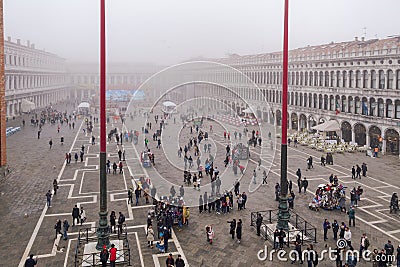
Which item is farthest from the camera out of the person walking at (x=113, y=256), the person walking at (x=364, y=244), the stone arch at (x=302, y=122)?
the stone arch at (x=302, y=122)

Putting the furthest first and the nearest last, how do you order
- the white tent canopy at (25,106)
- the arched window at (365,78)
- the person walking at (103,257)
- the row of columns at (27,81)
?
the white tent canopy at (25,106)
the row of columns at (27,81)
the arched window at (365,78)
the person walking at (103,257)

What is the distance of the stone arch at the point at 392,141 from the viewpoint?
40.2 meters

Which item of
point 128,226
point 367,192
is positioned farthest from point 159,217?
point 367,192

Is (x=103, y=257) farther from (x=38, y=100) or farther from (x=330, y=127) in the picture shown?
(x=38, y=100)

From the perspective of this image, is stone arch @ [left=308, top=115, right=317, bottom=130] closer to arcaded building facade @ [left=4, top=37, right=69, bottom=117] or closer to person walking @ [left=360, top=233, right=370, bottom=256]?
person walking @ [left=360, top=233, right=370, bottom=256]

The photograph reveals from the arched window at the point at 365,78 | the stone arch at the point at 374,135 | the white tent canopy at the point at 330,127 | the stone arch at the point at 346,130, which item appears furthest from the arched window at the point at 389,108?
the white tent canopy at the point at 330,127

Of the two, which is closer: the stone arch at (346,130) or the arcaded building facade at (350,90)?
the arcaded building facade at (350,90)

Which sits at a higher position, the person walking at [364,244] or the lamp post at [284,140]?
the lamp post at [284,140]

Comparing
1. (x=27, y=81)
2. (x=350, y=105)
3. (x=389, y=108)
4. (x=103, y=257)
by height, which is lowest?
(x=103, y=257)

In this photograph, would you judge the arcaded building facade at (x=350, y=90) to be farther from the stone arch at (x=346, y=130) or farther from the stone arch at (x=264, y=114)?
the stone arch at (x=264, y=114)

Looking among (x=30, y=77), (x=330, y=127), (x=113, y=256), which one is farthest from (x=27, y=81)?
(x=113, y=256)

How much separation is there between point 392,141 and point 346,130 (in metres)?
7.73

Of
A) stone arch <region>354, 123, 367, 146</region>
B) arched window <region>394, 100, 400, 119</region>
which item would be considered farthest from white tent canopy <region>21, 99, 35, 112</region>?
arched window <region>394, 100, 400, 119</region>

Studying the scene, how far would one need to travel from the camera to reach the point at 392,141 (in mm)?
40656
